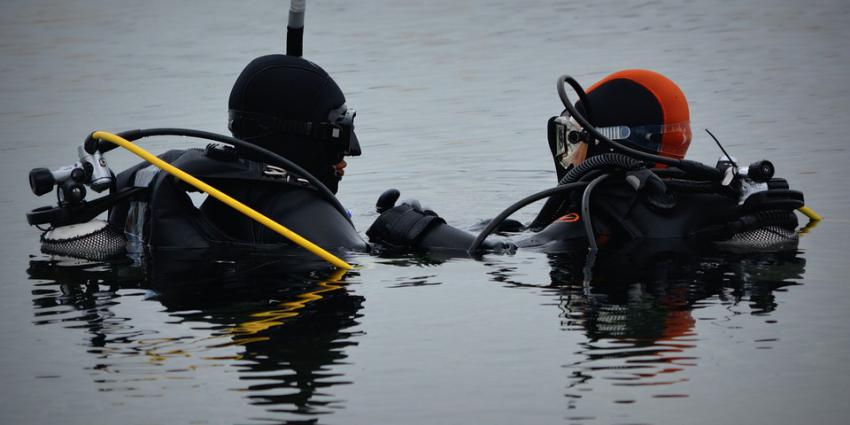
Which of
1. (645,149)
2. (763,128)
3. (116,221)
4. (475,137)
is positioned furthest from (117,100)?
(645,149)

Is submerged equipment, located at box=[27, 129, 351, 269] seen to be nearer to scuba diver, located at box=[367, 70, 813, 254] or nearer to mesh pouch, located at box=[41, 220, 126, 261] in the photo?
mesh pouch, located at box=[41, 220, 126, 261]

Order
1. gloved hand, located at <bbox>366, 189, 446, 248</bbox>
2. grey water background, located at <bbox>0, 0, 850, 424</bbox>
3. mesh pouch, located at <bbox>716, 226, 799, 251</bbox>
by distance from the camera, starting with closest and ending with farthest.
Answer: grey water background, located at <bbox>0, 0, 850, 424</bbox> → mesh pouch, located at <bbox>716, 226, 799, 251</bbox> → gloved hand, located at <bbox>366, 189, 446, 248</bbox>

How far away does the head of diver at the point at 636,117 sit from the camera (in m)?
7.64

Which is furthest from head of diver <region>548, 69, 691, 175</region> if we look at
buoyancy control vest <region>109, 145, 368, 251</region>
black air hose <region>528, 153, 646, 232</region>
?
buoyancy control vest <region>109, 145, 368, 251</region>

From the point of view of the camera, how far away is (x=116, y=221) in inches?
309

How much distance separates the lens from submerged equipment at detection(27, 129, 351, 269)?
6.98m

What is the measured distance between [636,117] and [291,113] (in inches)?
69.3

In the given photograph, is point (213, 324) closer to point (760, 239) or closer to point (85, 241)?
point (85, 241)

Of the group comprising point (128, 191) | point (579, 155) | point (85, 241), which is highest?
point (579, 155)

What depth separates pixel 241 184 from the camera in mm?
7320

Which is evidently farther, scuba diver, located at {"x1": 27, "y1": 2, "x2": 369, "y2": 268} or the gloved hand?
the gloved hand

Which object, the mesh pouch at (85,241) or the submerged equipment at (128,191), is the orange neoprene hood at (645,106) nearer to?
the submerged equipment at (128,191)

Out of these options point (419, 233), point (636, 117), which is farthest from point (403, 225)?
point (636, 117)

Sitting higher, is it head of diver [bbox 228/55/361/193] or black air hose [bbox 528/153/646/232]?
head of diver [bbox 228/55/361/193]
